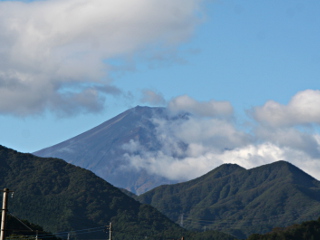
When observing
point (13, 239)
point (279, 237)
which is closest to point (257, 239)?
point (279, 237)

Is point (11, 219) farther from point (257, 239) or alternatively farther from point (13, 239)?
point (257, 239)

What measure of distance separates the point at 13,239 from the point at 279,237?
104197 millimetres

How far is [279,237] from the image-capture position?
199375 millimetres

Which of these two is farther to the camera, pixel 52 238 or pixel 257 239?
pixel 257 239

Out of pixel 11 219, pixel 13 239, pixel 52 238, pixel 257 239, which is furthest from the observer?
pixel 257 239

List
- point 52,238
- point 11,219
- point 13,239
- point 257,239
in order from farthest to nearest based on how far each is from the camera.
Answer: point 257,239 < point 11,219 < point 52,238 < point 13,239

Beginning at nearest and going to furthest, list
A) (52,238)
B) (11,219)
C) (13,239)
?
(13,239)
(52,238)
(11,219)

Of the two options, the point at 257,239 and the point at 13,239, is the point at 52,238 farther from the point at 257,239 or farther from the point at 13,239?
the point at 257,239

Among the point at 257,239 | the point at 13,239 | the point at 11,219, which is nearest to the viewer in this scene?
the point at 13,239

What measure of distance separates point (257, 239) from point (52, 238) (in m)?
71.8

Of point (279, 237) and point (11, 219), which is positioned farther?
point (279, 237)

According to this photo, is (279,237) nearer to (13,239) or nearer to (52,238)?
(52,238)

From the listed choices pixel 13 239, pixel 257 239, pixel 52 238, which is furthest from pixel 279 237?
pixel 13 239

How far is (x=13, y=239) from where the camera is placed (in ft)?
394
